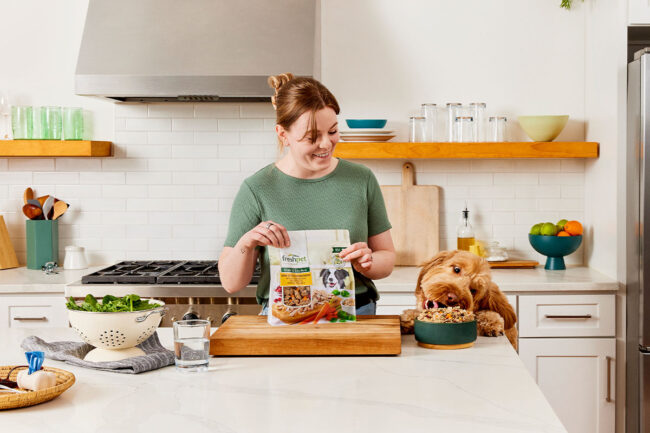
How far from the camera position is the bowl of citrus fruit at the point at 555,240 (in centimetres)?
379

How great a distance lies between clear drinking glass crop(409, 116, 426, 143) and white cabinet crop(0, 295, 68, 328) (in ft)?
6.26

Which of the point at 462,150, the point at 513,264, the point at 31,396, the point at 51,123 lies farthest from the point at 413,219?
the point at 31,396

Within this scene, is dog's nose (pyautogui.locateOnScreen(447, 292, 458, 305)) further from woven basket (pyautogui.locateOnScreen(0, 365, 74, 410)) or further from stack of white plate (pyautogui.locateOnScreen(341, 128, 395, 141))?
stack of white plate (pyautogui.locateOnScreen(341, 128, 395, 141))

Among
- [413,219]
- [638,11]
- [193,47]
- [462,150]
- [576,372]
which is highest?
[638,11]

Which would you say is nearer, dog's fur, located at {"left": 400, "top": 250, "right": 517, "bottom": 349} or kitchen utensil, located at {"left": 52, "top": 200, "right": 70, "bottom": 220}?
dog's fur, located at {"left": 400, "top": 250, "right": 517, "bottom": 349}

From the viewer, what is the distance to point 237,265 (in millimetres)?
2209

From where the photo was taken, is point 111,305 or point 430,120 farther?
point 430,120

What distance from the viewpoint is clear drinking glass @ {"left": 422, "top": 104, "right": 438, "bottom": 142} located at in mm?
3963

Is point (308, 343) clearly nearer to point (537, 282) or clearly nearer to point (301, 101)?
point (301, 101)

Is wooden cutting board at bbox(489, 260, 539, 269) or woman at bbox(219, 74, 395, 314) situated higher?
woman at bbox(219, 74, 395, 314)

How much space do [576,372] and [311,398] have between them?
2274 mm

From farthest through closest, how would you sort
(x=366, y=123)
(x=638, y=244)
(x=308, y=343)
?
(x=366, y=123) → (x=638, y=244) → (x=308, y=343)

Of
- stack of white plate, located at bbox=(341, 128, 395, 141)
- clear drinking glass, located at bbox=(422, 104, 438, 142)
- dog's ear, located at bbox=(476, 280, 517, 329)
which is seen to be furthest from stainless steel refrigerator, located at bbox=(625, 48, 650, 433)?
dog's ear, located at bbox=(476, 280, 517, 329)

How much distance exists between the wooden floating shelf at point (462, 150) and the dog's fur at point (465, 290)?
1682 mm
